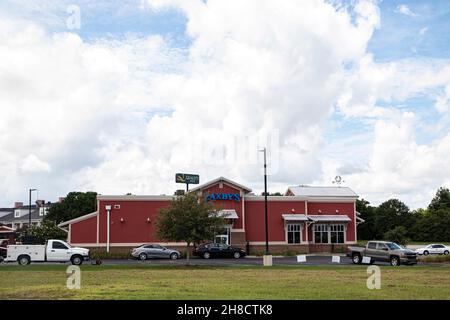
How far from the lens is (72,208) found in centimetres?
9506

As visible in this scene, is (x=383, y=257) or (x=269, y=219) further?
(x=269, y=219)

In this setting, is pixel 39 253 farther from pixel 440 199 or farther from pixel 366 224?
pixel 440 199

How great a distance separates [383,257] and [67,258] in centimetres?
2052

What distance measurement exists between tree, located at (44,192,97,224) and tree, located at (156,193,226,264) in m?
58.8

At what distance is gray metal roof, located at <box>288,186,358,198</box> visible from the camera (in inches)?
2539

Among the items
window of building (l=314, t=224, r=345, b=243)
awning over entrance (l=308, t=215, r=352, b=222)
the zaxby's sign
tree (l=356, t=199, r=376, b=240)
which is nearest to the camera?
the zaxby's sign

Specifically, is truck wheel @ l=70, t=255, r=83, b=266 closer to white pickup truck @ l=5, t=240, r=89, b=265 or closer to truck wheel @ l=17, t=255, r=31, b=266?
white pickup truck @ l=5, t=240, r=89, b=265

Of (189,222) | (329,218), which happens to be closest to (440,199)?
(329,218)

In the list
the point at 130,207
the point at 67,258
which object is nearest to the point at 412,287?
the point at 67,258

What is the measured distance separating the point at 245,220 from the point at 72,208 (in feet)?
147

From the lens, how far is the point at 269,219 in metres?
59.1

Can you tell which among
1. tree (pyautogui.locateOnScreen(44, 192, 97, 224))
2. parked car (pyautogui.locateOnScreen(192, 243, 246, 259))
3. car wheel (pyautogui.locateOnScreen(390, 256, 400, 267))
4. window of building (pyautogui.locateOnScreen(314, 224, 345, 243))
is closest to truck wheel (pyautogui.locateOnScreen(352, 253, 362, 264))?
car wheel (pyautogui.locateOnScreen(390, 256, 400, 267))

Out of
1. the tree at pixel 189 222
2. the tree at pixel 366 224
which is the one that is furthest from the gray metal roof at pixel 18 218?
the tree at pixel 189 222
